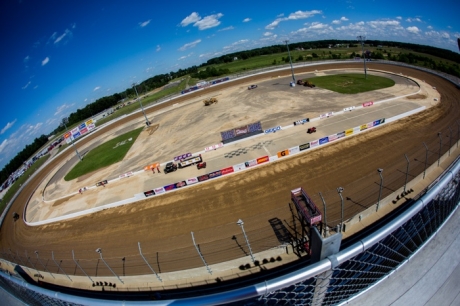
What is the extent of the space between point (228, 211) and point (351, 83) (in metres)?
56.2

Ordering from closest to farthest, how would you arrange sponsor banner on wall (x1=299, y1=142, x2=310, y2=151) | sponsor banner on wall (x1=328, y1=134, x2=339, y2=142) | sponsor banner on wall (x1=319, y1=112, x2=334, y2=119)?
sponsor banner on wall (x1=299, y1=142, x2=310, y2=151), sponsor banner on wall (x1=328, y1=134, x2=339, y2=142), sponsor banner on wall (x1=319, y1=112, x2=334, y2=119)

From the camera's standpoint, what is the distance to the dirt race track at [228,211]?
2167cm

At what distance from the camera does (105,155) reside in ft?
178

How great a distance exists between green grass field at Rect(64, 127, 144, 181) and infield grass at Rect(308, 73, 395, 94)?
55.6 meters

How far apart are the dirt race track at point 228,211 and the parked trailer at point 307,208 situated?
194 centimetres

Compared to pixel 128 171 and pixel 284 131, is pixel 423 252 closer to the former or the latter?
pixel 284 131

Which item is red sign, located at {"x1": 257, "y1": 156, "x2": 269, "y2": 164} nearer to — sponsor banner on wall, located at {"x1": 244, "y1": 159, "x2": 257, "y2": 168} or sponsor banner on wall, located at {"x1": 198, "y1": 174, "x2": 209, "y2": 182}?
sponsor banner on wall, located at {"x1": 244, "y1": 159, "x2": 257, "y2": 168}

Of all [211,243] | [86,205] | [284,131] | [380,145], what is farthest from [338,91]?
[86,205]

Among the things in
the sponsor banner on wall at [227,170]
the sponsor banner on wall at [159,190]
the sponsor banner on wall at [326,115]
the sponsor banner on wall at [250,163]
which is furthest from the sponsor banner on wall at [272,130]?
the sponsor banner on wall at [159,190]

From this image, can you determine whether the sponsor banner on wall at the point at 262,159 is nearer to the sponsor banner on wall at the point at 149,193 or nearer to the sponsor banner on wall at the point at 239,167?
the sponsor banner on wall at the point at 239,167

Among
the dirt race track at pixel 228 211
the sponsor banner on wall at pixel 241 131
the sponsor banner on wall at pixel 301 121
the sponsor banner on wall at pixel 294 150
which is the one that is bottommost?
the dirt race track at pixel 228 211

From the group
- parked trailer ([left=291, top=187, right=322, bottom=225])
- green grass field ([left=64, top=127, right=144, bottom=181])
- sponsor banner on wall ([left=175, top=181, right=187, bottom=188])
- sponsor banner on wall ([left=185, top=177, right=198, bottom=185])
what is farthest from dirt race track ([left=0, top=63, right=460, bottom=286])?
green grass field ([left=64, top=127, right=144, bottom=181])

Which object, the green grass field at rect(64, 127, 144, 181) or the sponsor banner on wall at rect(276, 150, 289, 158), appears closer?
the sponsor banner on wall at rect(276, 150, 289, 158)

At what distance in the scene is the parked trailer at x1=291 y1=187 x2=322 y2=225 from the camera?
1895 cm
